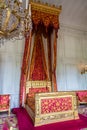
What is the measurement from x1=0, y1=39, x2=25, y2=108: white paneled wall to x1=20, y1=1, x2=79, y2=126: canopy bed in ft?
1.07

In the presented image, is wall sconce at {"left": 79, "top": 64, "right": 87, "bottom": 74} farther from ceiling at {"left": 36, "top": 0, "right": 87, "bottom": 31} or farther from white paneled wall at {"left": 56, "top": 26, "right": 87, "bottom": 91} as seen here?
ceiling at {"left": 36, "top": 0, "right": 87, "bottom": 31}

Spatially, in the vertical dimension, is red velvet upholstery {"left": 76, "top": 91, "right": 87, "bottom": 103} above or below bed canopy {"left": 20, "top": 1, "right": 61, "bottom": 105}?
below

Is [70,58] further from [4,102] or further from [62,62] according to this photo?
[4,102]

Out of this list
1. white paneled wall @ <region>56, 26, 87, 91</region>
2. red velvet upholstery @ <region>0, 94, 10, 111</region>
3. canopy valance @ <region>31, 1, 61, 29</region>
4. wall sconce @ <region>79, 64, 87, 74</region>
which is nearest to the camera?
red velvet upholstery @ <region>0, 94, 10, 111</region>

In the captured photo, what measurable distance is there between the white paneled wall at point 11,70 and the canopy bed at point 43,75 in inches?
12.8

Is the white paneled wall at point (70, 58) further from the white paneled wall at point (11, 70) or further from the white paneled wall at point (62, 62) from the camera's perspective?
the white paneled wall at point (11, 70)


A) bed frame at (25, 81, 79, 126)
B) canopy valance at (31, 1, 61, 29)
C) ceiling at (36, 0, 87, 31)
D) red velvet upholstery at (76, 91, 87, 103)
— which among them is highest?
ceiling at (36, 0, 87, 31)

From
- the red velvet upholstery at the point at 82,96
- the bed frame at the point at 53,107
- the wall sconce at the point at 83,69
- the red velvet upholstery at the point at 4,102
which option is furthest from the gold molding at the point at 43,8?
the red velvet upholstery at the point at 82,96

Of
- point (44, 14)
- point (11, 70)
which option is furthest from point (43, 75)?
point (44, 14)

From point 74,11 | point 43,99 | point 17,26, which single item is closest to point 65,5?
point 74,11

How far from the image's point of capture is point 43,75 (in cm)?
474

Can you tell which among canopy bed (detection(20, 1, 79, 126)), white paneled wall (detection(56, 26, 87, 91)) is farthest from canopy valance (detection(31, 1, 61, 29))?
white paneled wall (detection(56, 26, 87, 91))

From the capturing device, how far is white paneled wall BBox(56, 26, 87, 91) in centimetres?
535

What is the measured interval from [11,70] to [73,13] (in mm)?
3543
